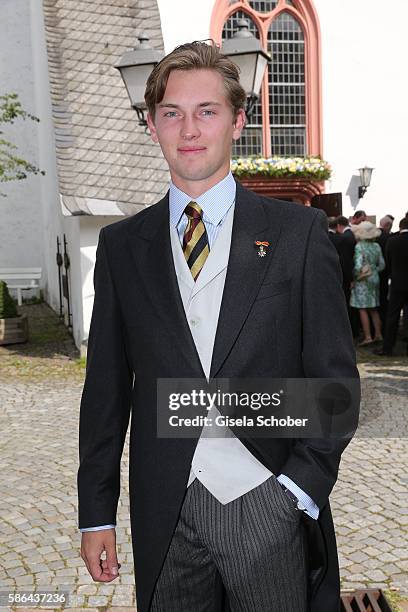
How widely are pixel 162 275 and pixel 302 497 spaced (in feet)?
2.18

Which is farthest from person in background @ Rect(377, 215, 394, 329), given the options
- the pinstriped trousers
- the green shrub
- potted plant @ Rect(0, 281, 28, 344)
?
the pinstriped trousers

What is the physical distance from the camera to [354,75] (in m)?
17.4

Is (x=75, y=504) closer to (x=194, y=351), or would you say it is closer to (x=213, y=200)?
(x=194, y=351)

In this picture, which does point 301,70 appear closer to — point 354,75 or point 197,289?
point 354,75

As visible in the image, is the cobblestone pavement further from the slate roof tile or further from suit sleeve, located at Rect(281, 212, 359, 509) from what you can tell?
the slate roof tile

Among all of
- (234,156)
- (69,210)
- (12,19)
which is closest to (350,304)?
(69,210)

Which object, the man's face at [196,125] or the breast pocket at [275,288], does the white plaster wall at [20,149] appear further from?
the breast pocket at [275,288]

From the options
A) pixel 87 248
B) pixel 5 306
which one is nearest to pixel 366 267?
pixel 87 248

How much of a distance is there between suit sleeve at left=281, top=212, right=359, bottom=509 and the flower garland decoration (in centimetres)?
1520

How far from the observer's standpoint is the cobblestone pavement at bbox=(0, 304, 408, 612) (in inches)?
143

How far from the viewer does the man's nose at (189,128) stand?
1810 millimetres

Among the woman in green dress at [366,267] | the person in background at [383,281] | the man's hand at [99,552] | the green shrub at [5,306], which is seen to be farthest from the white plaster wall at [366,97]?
the man's hand at [99,552]

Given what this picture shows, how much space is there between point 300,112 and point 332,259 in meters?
16.9

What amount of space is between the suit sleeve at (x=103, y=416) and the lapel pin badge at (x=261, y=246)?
0.42 metres
